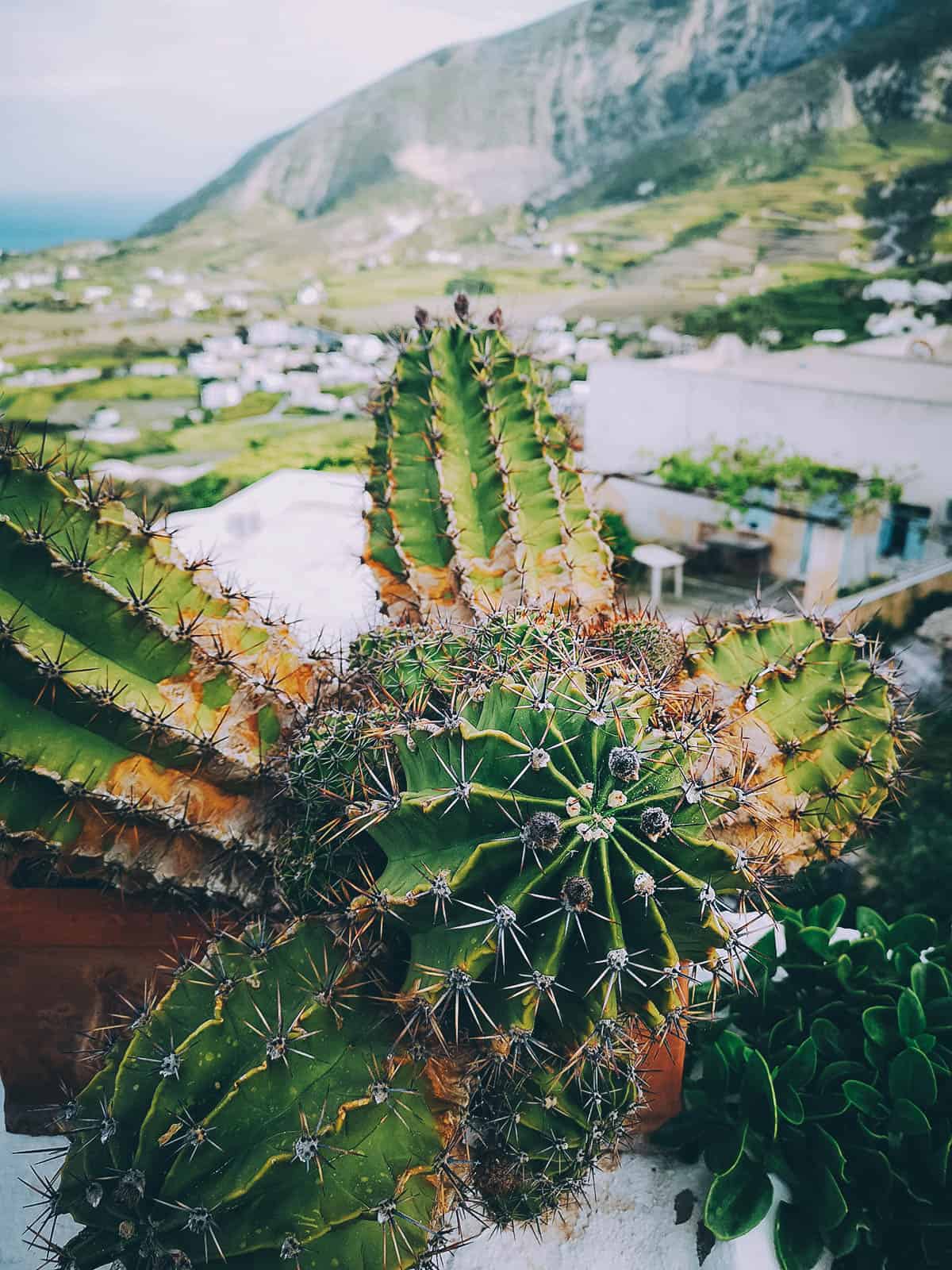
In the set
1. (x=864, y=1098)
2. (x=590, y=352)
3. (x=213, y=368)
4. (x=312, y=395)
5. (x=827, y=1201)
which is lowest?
(x=312, y=395)

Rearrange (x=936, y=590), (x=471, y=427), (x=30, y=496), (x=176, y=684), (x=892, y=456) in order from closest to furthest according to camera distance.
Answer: (x=30, y=496)
(x=176, y=684)
(x=471, y=427)
(x=936, y=590)
(x=892, y=456)

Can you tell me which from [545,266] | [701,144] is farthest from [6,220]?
[701,144]

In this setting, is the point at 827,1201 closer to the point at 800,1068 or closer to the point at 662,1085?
the point at 800,1068

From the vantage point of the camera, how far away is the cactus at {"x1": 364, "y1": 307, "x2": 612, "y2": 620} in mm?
2240

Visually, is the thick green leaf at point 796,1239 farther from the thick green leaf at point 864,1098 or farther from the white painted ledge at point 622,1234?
the thick green leaf at point 864,1098

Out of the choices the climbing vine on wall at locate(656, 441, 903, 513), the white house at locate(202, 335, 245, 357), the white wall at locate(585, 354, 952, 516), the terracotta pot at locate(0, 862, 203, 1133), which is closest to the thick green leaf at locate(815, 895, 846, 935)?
the terracotta pot at locate(0, 862, 203, 1133)

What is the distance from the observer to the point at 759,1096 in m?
1.97

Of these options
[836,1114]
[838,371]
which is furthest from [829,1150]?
[838,371]

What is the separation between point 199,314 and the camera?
19.5 m

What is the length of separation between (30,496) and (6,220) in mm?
18409

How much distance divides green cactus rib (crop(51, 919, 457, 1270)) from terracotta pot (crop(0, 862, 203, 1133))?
49cm

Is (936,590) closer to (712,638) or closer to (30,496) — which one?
(712,638)

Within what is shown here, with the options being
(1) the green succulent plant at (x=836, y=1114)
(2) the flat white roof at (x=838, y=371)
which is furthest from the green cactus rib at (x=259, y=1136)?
(2) the flat white roof at (x=838, y=371)

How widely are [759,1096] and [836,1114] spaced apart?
162 millimetres
